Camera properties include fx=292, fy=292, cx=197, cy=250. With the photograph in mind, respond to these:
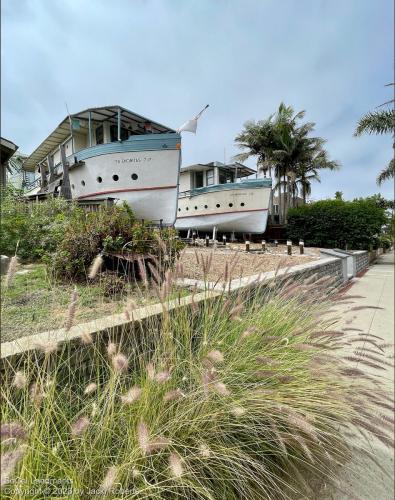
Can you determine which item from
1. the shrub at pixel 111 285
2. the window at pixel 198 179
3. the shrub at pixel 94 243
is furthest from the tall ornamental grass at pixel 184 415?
the window at pixel 198 179

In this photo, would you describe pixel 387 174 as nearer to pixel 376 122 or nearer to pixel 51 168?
pixel 376 122

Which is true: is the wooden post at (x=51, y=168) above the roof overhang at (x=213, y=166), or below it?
below

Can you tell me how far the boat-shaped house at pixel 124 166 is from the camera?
11094 mm

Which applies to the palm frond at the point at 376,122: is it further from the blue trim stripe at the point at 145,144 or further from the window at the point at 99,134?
the window at the point at 99,134

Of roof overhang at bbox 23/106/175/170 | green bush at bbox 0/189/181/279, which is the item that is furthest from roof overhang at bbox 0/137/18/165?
green bush at bbox 0/189/181/279

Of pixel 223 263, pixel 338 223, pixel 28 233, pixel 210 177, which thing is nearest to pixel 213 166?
pixel 210 177

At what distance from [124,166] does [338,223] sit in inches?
578

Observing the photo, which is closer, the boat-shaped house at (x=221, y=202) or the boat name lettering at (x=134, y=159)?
the boat name lettering at (x=134, y=159)

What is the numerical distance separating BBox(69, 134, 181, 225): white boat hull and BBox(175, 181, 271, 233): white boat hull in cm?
746

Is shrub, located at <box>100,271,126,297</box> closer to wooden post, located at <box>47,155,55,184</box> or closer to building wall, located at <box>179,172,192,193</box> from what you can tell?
wooden post, located at <box>47,155,55,184</box>

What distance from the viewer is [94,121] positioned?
12.8 metres

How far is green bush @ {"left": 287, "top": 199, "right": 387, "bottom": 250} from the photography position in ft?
59.8

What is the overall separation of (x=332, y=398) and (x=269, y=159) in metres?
28.4

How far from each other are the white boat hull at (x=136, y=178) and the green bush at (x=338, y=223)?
12.5 m
